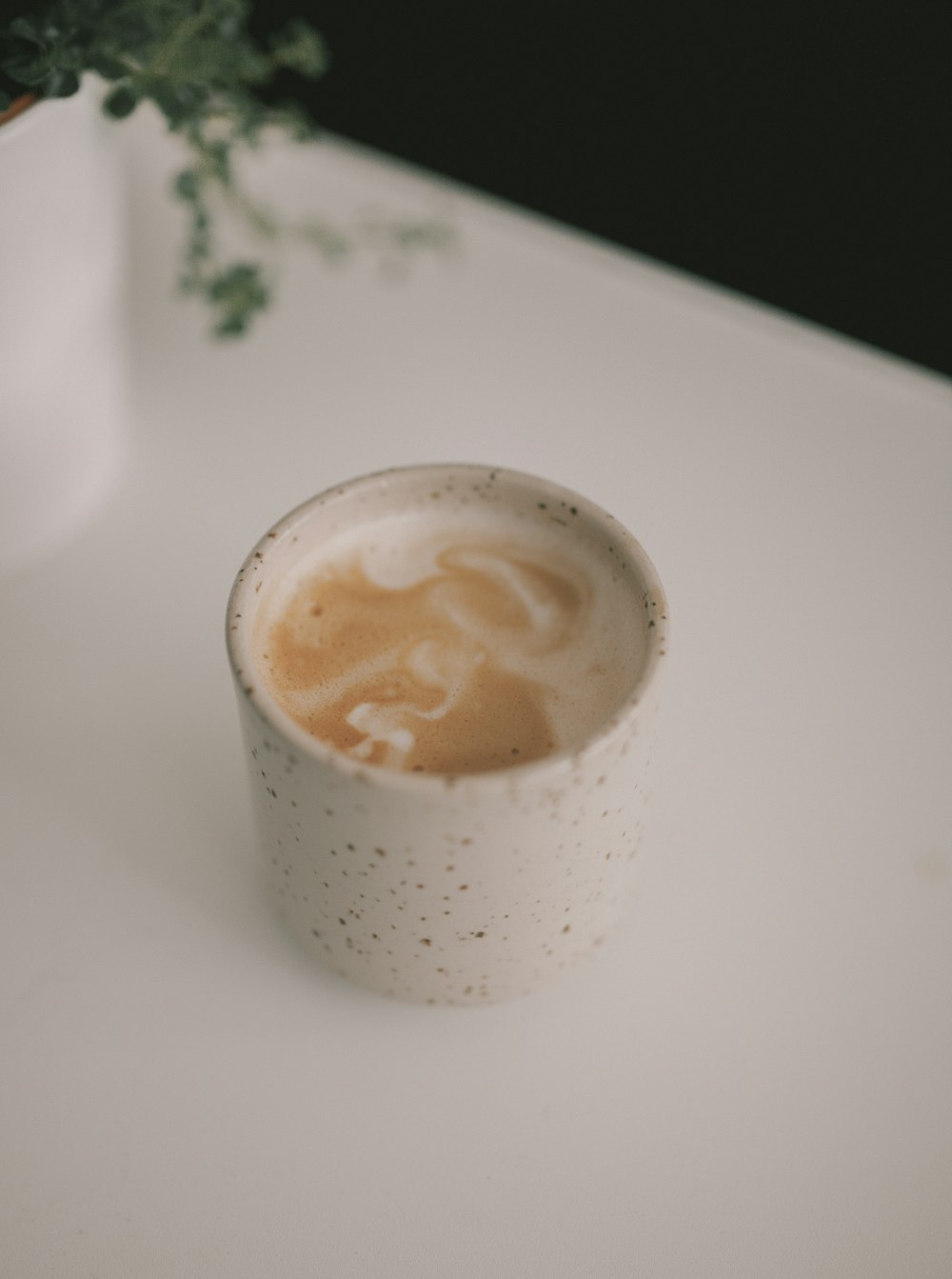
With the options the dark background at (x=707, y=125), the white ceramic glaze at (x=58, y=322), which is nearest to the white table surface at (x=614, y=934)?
the white ceramic glaze at (x=58, y=322)

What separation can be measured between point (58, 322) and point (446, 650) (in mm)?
412

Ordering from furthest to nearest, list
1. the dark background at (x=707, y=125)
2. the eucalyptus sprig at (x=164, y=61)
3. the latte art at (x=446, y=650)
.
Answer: the dark background at (x=707, y=125) < the eucalyptus sprig at (x=164, y=61) < the latte art at (x=446, y=650)

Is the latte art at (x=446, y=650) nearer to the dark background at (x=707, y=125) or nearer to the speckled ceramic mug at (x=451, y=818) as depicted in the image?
the speckled ceramic mug at (x=451, y=818)

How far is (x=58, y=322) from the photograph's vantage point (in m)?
0.90

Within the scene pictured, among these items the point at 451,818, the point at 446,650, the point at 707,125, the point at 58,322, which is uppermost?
the point at 707,125

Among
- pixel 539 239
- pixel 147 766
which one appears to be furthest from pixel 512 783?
pixel 539 239

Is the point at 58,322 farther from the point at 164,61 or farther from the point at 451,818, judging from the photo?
the point at 451,818

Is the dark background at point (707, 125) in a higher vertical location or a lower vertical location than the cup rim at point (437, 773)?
higher

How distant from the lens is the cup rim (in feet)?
1.93

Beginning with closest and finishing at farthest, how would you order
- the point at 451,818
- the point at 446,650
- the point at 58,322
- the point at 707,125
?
the point at 451,818 → the point at 446,650 → the point at 58,322 → the point at 707,125

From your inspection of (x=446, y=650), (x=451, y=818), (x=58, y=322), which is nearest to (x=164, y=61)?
(x=58, y=322)

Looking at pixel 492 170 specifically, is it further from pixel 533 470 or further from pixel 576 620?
pixel 576 620

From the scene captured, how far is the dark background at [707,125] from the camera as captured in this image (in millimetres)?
1146

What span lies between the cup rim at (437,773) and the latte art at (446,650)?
0.03 m
